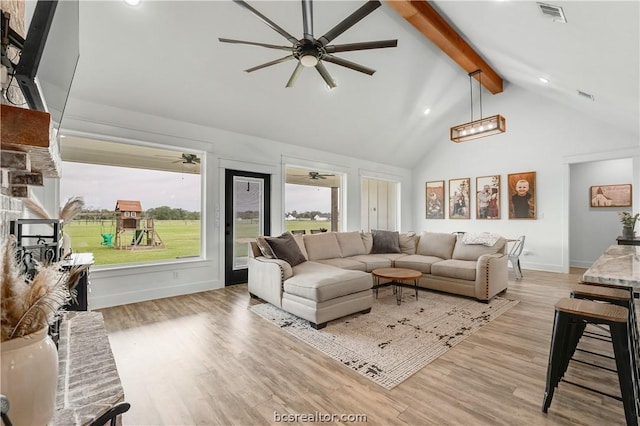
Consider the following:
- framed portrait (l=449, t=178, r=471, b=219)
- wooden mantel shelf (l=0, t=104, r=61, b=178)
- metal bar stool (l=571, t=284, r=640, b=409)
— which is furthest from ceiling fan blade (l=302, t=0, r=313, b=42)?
framed portrait (l=449, t=178, r=471, b=219)

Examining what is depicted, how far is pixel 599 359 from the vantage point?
236 cm

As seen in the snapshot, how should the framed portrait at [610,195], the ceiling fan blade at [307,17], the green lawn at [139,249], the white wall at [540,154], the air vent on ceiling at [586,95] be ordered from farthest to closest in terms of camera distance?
the framed portrait at [610,195], the white wall at [540,154], the air vent on ceiling at [586,95], the green lawn at [139,249], the ceiling fan blade at [307,17]

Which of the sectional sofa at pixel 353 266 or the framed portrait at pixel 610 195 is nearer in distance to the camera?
the sectional sofa at pixel 353 266

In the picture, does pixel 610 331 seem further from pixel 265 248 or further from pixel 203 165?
pixel 203 165

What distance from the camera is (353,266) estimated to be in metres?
4.24

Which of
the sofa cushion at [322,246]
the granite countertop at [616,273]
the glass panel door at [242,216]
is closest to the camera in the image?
the granite countertop at [616,273]

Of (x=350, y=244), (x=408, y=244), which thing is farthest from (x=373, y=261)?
(x=408, y=244)

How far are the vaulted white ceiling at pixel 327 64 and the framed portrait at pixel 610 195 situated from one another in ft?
6.05

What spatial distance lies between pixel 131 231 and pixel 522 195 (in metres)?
7.65

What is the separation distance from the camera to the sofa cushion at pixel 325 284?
3.04 m

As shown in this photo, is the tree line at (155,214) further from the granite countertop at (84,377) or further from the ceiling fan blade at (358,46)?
the ceiling fan blade at (358,46)

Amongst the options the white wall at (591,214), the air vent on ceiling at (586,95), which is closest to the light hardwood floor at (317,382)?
the air vent on ceiling at (586,95)

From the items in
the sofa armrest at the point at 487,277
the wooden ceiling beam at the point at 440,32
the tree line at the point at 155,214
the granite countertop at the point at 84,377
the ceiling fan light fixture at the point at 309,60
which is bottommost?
the sofa armrest at the point at 487,277

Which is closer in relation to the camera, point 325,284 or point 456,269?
point 325,284
